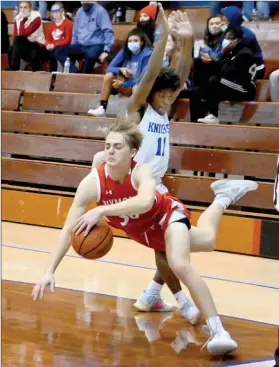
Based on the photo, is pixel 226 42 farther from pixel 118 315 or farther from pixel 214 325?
pixel 214 325

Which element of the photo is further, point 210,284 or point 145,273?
point 145,273

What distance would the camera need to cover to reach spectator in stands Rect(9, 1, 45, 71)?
1000 centimetres

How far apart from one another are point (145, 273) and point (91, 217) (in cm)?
204

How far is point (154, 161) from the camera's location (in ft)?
17.4

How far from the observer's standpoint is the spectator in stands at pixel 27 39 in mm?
10000

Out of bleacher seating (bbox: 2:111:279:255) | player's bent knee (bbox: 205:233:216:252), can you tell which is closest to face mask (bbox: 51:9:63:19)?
bleacher seating (bbox: 2:111:279:255)

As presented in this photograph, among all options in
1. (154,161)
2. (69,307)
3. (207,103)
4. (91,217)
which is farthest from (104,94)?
(91,217)

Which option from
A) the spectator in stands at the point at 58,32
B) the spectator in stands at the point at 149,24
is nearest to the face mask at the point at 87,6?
the spectator in stands at the point at 58,32

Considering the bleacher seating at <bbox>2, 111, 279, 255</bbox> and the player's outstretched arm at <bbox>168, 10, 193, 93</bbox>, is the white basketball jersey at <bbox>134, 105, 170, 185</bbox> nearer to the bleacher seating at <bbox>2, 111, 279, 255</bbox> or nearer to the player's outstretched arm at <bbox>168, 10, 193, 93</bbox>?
the player's outstretched arm at <bbox>168, 10, 193, 93</bbox>

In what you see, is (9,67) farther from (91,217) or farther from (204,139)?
(91,217)

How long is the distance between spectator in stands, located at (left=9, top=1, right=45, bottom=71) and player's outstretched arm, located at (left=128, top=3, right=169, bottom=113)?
17.4 feet

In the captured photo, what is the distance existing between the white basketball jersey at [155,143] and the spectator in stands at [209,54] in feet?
8.12

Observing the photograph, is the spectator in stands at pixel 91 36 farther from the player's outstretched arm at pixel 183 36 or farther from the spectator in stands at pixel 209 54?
the player's outstretched arm at pixel 183 36

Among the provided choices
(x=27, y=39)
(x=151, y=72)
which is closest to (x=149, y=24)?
(x=27, y=39)
